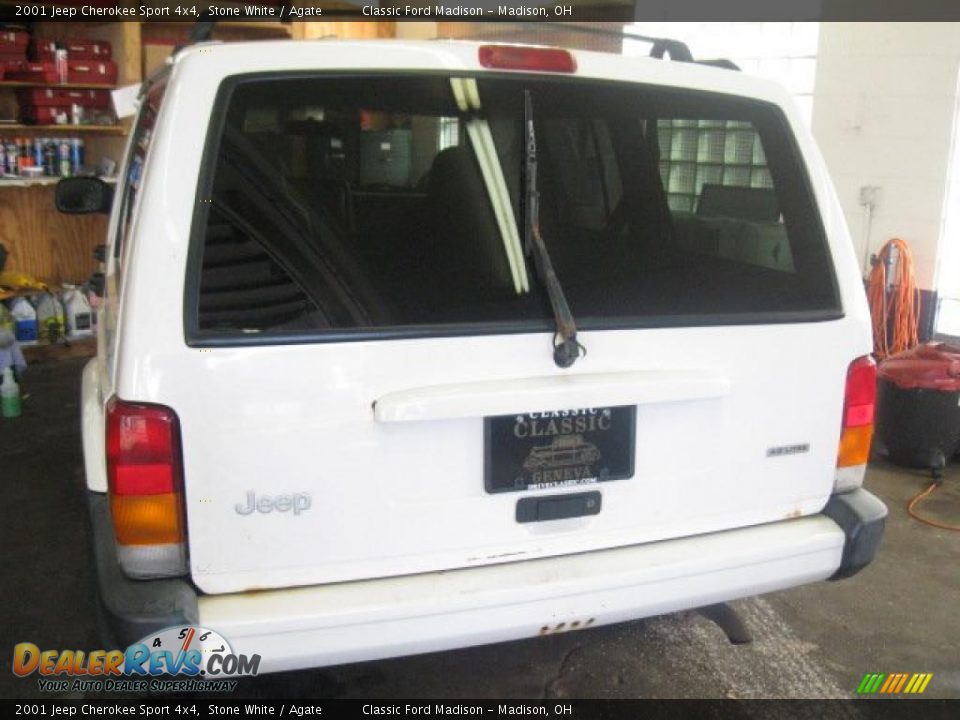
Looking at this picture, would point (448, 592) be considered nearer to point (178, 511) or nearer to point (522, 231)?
point (178, 511)

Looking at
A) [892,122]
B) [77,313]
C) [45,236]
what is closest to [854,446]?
[892,122]

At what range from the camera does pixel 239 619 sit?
5.76 feet

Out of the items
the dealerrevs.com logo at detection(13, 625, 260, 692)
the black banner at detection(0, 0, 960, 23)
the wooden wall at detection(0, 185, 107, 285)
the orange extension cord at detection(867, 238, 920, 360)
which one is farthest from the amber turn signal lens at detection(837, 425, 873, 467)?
the wooden wall at detection(0, 185, 107, 285)

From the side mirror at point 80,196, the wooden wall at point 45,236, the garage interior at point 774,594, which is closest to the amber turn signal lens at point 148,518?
the garage interior at point 774,594

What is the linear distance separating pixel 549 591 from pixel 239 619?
666 mm

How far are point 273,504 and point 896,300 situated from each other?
5536 millimetres

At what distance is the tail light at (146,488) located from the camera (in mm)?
1708

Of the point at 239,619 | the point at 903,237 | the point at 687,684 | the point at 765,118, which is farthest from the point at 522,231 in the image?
the point at 903,237

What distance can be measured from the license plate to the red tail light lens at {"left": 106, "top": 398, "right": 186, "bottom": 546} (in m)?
0.65

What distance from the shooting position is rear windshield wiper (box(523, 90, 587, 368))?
192 centimetres

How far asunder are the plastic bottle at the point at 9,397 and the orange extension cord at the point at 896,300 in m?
5.66

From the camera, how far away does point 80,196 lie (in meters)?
3.21

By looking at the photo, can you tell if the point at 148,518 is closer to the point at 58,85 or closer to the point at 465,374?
the point at 465,374

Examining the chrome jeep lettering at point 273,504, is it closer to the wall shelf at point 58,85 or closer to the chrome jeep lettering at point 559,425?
the chrome jeep lettering at point 559,425
